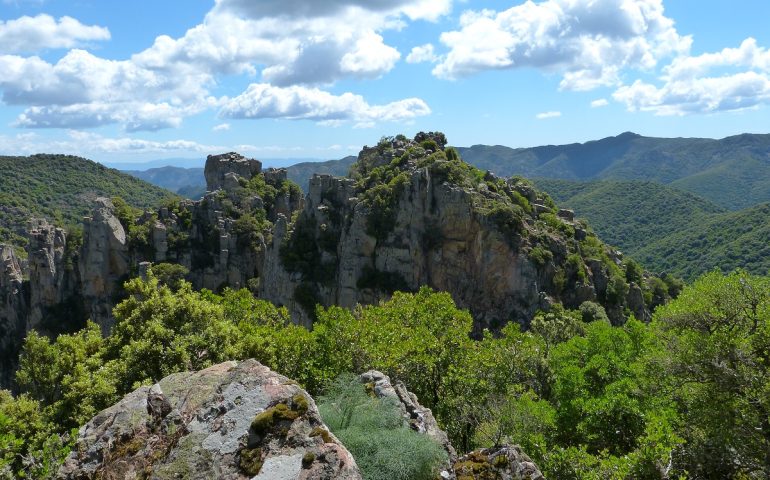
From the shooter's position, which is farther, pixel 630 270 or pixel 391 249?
pixel 630 270

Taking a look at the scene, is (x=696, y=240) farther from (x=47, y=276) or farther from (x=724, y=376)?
(x=724, y=376)

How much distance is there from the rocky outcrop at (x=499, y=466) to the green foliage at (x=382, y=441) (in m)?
0.70

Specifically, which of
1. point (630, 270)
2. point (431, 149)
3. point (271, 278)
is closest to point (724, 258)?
point (630, 270)

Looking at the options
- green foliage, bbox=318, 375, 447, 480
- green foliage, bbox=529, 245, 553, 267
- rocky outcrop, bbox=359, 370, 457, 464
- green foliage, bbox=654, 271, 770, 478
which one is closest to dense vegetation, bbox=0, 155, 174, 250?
green foliage, bbox=529, 245, 553, 267

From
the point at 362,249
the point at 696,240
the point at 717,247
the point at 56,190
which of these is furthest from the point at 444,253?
the point at 56,190

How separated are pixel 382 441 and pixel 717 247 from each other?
149176 millimetres

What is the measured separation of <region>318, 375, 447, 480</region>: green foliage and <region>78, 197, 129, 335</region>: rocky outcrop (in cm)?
7705

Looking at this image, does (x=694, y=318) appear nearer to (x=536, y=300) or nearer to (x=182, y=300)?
(x=182, y=300)

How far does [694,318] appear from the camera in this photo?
18.9 m

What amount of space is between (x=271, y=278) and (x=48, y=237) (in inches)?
1604

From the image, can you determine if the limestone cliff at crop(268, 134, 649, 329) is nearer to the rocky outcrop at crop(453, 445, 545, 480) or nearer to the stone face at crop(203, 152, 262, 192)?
the stone face at crop(203, 152, 262, 192)

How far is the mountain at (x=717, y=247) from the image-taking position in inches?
4791

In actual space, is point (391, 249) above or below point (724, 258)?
above

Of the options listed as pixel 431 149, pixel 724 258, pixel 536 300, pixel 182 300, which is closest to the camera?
pixel 182 300
